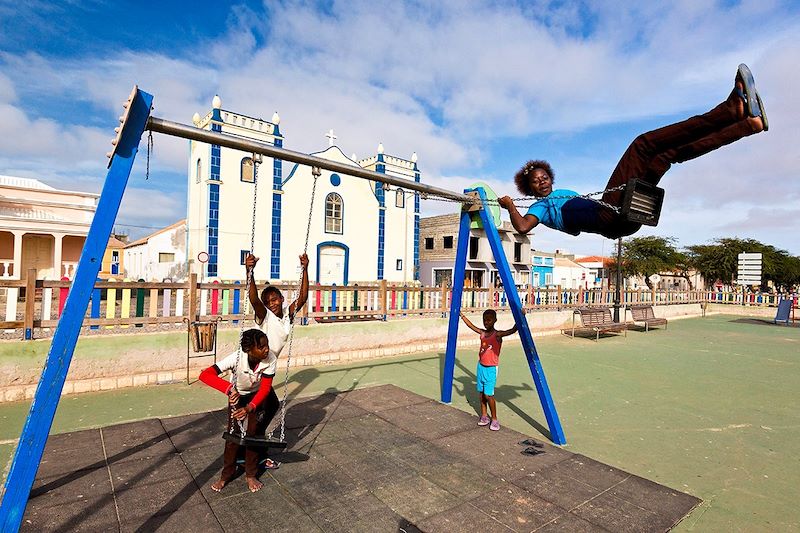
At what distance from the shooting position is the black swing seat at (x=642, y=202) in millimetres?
3471

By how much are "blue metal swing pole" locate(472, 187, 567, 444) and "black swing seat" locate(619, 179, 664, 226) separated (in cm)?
185

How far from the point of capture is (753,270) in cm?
2366

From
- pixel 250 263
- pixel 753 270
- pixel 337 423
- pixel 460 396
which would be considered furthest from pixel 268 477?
pixel 753 270

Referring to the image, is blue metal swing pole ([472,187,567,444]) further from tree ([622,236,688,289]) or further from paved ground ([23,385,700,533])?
tree ([622,236,688,289])

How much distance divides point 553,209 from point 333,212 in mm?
20622

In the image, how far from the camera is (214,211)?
2053cm

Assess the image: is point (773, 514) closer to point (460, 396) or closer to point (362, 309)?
point (460, 396)

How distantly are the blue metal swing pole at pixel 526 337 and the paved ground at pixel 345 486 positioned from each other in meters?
0.33

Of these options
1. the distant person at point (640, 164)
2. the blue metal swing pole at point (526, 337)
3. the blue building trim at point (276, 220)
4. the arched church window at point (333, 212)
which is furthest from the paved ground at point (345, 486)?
the arched church window at point (333, 212)

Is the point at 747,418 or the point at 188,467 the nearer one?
the point at 188,467

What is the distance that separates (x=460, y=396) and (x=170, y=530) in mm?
4718

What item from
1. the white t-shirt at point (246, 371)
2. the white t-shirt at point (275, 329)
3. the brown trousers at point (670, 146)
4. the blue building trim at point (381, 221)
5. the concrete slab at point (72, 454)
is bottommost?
the concrete slab at point (72, 454)

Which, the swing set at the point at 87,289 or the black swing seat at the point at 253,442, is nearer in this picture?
the swing set at the point at 87,289

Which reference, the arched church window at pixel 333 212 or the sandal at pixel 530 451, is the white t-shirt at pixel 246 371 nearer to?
the sandal at pixel 530 451
